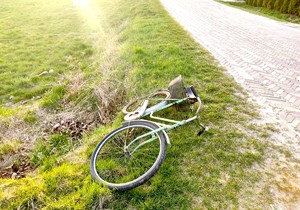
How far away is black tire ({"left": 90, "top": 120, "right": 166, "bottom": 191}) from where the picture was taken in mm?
3601

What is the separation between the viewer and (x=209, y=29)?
1328cm

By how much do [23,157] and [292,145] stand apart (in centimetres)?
512

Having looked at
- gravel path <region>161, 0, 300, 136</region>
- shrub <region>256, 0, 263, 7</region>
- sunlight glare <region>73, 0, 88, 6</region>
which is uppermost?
gravel path <region>161, 0, 300, 136</region>

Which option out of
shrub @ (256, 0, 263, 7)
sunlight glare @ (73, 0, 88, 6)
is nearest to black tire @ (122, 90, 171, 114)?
sunlight glare @ (73, 0, 88, 6)

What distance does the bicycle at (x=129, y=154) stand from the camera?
3674 millimetres

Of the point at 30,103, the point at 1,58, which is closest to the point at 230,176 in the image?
the point at 30,103

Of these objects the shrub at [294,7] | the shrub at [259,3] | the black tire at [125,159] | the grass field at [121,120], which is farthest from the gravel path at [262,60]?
the shrub at [259,3]

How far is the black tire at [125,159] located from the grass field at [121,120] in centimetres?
20

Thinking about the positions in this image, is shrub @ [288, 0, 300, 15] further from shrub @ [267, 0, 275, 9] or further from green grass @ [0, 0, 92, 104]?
green grass @ [0, 0, 92, 104]

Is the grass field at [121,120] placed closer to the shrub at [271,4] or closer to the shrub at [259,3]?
the shrub at [271,4]

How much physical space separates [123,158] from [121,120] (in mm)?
1302

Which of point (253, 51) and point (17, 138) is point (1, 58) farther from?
point (253, 51)

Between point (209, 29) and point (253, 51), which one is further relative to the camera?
point (209, 29)

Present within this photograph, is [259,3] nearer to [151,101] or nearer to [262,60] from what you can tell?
[262,60]
